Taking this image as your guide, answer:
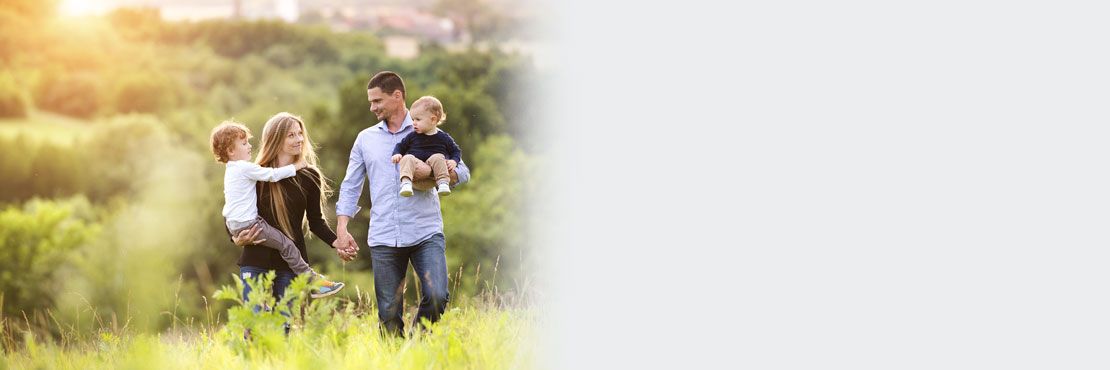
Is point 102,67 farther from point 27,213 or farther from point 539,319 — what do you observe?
point 539,319

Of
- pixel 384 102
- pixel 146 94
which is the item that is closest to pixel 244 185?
pixel 384 102

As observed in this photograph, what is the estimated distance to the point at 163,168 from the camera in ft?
52.9

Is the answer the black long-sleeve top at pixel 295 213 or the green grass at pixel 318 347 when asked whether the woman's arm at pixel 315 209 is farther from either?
the green grass at pixel 318 347

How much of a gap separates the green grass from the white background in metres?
0.23

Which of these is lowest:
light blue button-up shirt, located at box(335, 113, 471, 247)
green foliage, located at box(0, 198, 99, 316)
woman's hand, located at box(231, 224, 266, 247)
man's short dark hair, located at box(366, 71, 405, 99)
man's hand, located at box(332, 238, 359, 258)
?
green foliage, located at box(0, 198, 99, 316)

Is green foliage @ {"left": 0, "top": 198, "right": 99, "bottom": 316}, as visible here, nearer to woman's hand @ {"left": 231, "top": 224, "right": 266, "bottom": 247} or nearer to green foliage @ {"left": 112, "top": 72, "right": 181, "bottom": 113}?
green foliage @ {"left": 112, "top": 72, "right": 181, "bottom": 113}

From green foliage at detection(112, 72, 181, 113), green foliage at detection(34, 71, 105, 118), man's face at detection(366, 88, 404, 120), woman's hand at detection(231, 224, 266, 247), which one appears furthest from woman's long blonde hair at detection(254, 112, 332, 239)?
green foliage at detection(34, 71, 105, 118)

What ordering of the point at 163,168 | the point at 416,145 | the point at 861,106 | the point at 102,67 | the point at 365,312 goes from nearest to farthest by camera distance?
1. the point at 861,106
2. the point at 416,145
3. the point at 365,312
4. the point at 163,168
5. the point at 102,67

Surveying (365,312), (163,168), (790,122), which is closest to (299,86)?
(163,168)

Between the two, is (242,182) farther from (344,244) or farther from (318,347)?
(318,347)

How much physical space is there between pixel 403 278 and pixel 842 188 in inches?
64.0

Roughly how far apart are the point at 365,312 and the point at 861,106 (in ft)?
7.75

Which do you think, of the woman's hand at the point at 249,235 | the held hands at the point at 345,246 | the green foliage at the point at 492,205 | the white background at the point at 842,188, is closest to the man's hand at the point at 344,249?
the held hands at the point at 345,246

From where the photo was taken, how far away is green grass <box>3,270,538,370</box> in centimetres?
340
